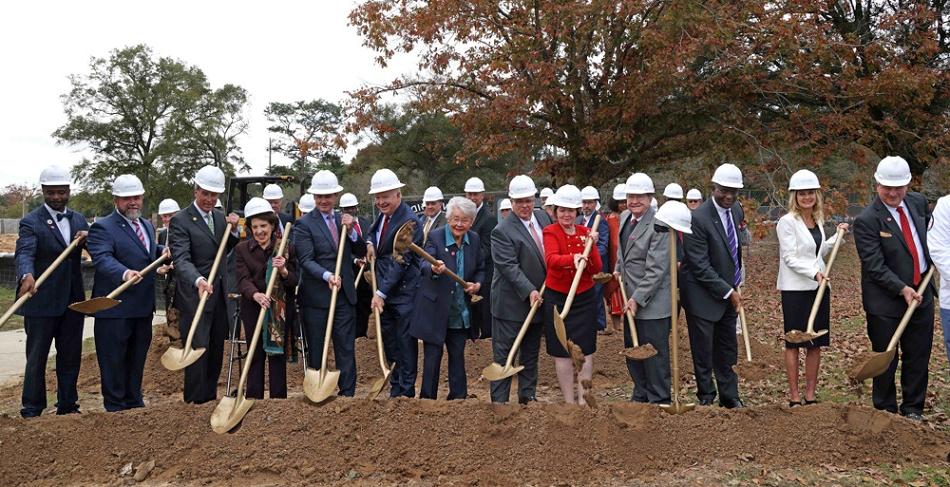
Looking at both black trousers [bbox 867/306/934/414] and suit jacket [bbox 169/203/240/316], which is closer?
black trousers [bbox 867/306/934/414]

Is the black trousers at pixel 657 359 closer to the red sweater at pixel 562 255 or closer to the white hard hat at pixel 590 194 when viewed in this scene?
the red sweater at pixel 562 255

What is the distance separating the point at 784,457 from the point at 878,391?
144cm

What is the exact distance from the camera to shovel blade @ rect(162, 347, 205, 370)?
17.0 ft

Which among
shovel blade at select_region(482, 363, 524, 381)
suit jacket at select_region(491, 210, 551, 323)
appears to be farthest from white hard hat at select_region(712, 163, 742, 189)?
shovel blade at select_region(482, 363, 524, 381)

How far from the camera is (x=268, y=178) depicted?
14.6 meters

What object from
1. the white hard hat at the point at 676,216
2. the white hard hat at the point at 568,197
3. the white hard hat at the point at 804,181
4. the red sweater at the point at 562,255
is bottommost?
the red sweater at the point at 562,255

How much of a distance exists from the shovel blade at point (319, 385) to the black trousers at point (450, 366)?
0.97 metres

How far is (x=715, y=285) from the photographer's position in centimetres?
542

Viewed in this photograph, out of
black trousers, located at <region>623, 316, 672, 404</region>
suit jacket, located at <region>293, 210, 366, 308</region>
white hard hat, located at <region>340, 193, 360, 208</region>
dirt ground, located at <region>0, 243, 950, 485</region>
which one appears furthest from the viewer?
white hard hat, located at <region>340, 193, 360, 208</region>

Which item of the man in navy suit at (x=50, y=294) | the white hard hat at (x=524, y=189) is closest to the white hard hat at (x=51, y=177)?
the man in navy suit at (x=50, y=294)

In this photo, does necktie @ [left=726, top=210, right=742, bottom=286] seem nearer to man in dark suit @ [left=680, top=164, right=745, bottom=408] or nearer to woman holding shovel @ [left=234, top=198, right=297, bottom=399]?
man in dark suit @ [left=680, top=164, right=745, bottom=408]

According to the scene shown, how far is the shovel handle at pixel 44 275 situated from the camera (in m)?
5.29

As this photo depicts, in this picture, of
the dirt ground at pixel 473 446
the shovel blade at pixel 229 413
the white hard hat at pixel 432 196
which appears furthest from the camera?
the white hard hat at pixel 432 196

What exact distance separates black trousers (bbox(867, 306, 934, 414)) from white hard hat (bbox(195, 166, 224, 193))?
4.85m
